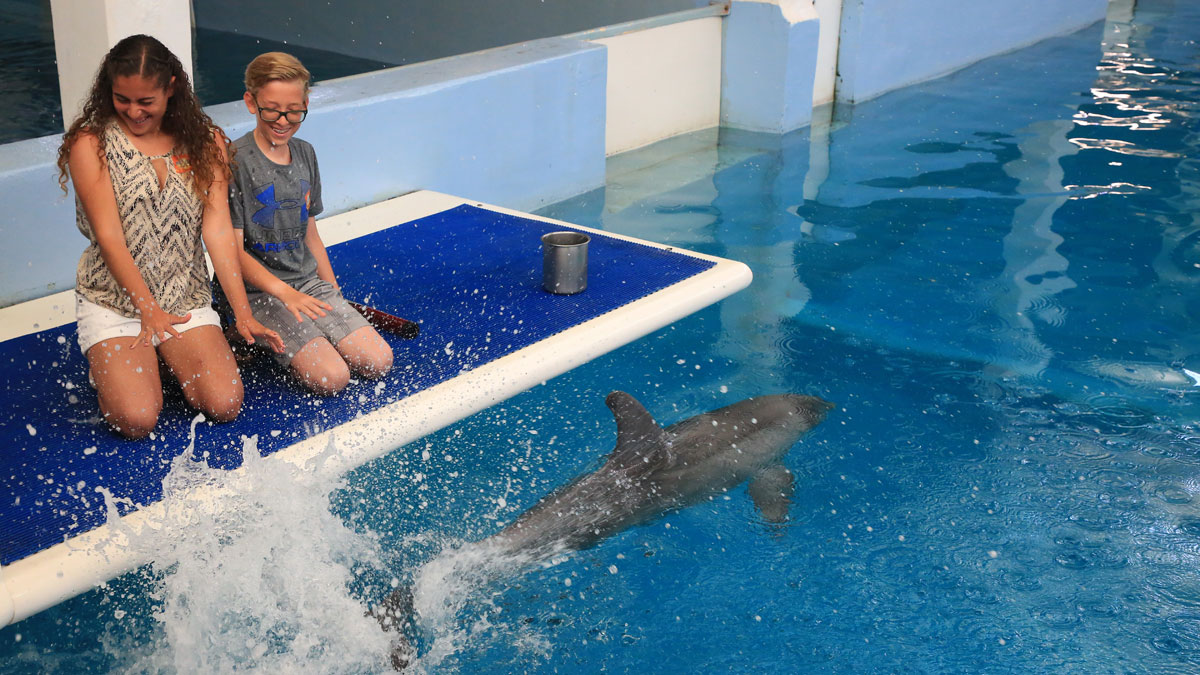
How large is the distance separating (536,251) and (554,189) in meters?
1.95

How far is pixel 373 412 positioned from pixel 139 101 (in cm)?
111

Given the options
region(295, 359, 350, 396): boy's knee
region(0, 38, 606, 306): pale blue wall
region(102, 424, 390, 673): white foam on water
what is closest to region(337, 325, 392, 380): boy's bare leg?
region(295, 359, 350, 396): boy's knee

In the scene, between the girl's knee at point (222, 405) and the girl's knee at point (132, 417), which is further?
the girl's knee at point (222, 405)

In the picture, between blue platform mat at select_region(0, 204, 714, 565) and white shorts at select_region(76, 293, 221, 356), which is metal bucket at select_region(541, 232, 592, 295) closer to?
blue platform mat at select_region(0, 204, 714, 565)

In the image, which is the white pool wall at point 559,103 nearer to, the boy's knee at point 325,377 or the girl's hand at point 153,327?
the girl's hand at point 153,327

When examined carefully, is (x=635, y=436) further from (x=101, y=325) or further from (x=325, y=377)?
(x=101, y=325)

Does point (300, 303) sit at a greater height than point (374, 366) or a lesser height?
greater

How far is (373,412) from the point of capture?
10.2 feet

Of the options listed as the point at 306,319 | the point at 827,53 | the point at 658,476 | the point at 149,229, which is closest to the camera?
the point at 149,229

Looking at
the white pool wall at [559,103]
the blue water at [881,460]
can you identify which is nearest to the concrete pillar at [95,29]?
the white pool wall at [559,103]

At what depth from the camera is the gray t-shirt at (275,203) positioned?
3.30 meters

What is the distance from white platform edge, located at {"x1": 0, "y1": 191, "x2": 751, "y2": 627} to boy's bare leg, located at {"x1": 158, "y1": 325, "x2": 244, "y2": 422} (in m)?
0.29

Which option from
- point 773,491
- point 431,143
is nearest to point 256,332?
point 773,491

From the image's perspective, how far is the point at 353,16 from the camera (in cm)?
1177
